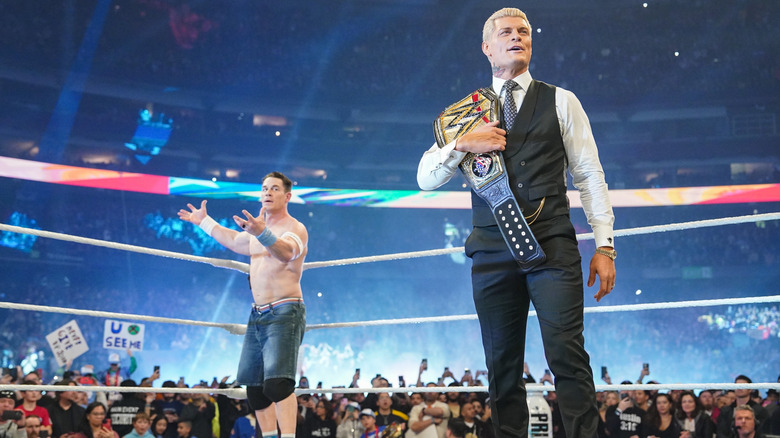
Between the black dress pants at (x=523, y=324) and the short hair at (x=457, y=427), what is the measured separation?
157 inches

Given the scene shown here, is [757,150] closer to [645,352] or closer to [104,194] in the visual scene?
[645,352]

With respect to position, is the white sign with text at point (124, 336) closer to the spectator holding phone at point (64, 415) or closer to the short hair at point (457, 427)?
the spectator holding phone at point (64, 415)

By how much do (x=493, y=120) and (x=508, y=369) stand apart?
61 centimetres

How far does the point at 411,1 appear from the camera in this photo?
1748 cm

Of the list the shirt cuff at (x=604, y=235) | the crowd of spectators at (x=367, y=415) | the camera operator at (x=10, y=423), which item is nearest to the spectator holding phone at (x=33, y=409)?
the crowd of spectators at (x=367, y=415)

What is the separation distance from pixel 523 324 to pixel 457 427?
159 inches

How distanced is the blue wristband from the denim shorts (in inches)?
11.8

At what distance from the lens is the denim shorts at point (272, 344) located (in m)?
2.61

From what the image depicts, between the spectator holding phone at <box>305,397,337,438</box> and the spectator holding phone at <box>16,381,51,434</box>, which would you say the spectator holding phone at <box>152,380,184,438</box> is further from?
the spectator holding phone at <box>305,397,337,438</box>

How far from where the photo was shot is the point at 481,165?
1669mm

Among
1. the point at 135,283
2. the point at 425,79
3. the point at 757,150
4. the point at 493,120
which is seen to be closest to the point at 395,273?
the point at 425,79

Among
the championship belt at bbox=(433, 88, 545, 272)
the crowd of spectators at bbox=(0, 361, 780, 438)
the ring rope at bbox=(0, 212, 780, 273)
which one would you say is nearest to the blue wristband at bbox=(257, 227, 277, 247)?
the ring rope at bbox=(0, 212, 780, 273)

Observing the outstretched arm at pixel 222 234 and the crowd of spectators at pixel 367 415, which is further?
the crowd of spectators at pixel 367 415

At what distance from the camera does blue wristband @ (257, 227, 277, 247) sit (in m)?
2.56
